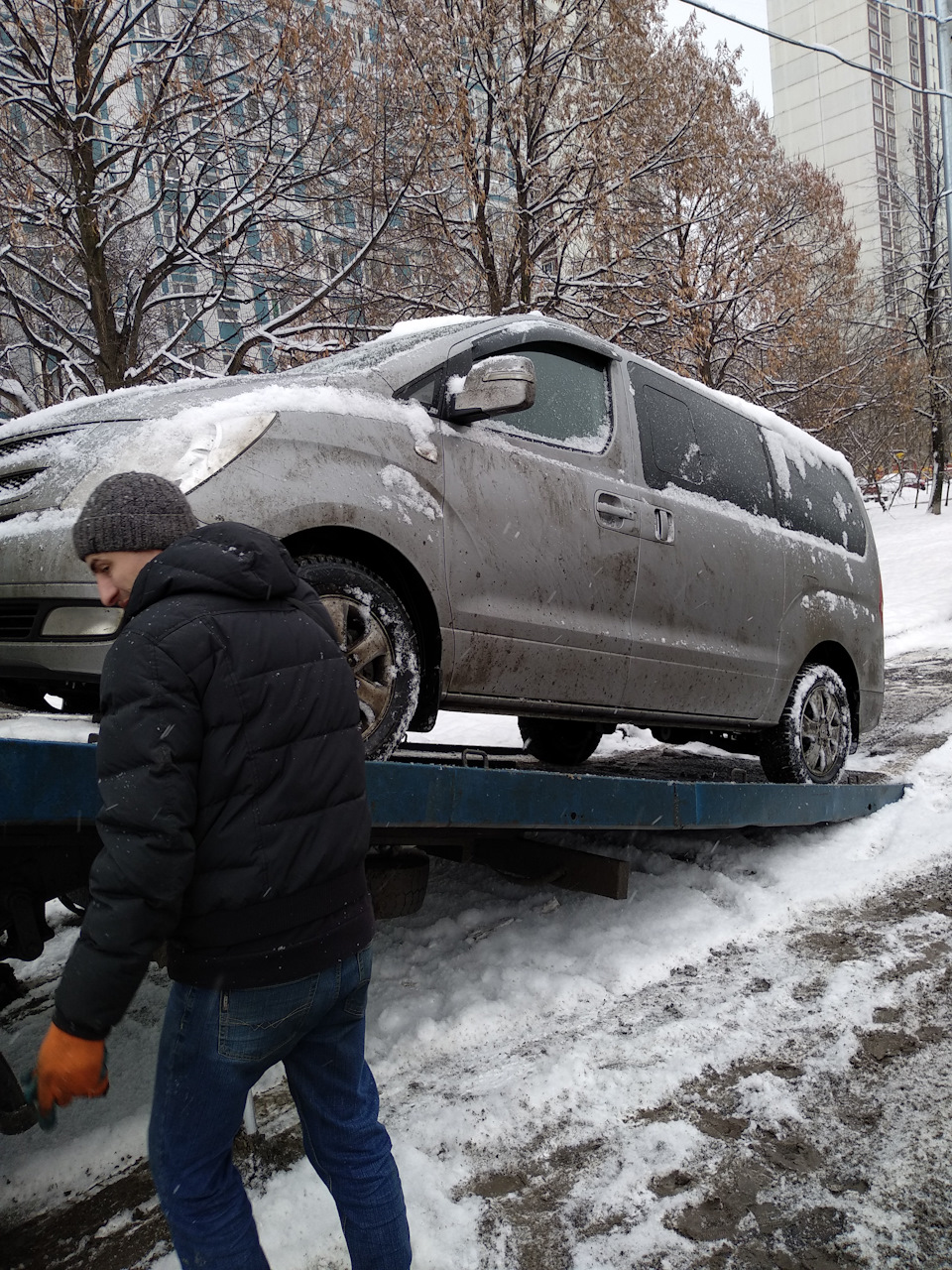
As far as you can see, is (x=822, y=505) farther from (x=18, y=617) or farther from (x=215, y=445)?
(x=18, y=617)

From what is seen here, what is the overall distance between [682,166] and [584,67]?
73.2 inches

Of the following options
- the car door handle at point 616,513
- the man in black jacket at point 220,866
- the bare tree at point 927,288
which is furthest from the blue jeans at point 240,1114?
the bare tree at point 927,288

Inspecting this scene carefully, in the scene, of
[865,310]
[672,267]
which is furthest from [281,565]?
[865,310]

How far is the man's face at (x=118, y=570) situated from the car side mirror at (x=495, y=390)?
1.67 meters

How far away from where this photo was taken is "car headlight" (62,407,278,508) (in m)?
2.65

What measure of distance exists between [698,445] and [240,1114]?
3561 millimetres

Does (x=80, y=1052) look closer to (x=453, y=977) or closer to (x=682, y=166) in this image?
(x=453, y=977)

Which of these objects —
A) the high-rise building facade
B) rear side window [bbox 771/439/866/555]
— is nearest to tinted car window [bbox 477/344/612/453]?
rear side window [bbox 771/439/866/555]

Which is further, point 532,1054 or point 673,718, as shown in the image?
point 673,718

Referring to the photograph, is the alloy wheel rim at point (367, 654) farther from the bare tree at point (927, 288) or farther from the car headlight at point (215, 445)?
the bare tree at point (927, 288)

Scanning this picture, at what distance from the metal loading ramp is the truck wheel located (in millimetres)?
76

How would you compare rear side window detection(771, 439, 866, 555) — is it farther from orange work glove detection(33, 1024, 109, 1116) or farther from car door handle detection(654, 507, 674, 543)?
orange work glove detection(33, 1024, 109, 1116)

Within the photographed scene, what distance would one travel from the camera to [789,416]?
20828 millimetres

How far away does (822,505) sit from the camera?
5.46 meters
